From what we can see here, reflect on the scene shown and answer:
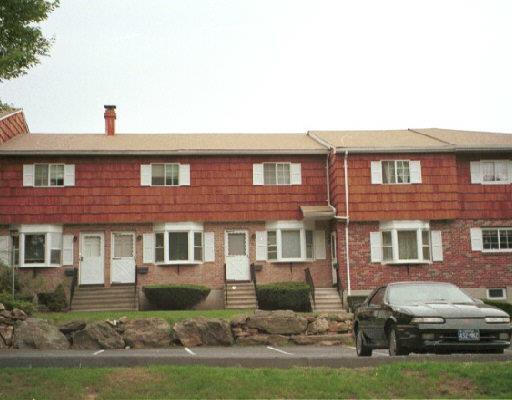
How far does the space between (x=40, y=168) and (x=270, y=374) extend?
20.9 m

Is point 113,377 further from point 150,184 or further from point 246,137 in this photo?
point 246,137

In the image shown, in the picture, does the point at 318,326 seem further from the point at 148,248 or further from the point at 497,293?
the point at 497,293

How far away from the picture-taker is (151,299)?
2728 centimetres

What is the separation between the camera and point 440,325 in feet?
41.5

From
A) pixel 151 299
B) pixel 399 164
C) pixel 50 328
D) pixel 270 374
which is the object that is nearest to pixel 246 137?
pixel 399 164

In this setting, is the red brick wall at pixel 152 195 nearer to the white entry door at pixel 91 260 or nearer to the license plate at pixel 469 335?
the white entry door at pixel 91 260

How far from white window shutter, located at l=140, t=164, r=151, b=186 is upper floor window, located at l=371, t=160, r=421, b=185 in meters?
8.84

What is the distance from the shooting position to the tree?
17828mm

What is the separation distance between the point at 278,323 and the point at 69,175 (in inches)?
478

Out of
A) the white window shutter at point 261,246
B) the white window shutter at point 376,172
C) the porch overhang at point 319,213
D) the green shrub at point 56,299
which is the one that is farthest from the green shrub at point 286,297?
the green shrub at point 56,299

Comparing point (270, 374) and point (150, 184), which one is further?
point (150, 184)

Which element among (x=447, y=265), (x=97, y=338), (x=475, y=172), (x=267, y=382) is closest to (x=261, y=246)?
(x=447, y=265)

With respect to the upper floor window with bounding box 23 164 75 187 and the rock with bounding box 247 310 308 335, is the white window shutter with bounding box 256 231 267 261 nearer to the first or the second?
the upper floor window with bounding box 23 164 75 187

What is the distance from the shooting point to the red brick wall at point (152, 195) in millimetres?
29156
